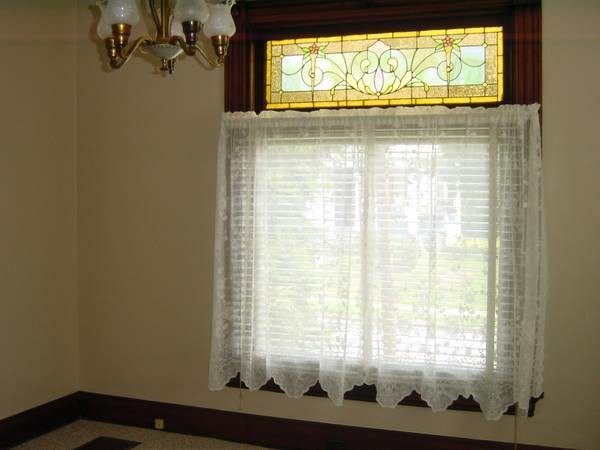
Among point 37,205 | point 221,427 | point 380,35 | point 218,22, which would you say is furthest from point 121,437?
point 380,35

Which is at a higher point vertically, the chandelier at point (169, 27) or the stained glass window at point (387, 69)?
the stained glass window at point (387, 69)

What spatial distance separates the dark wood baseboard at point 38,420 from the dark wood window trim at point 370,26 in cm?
117

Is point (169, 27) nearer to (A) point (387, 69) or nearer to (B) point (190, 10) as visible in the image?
(B) point (190, 10)

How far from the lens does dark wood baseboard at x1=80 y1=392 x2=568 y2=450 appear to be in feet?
11.3

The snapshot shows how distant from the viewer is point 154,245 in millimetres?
3934

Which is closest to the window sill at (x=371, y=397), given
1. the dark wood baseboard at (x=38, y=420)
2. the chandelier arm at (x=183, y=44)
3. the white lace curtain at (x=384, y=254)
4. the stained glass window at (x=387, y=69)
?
the white lace curtain at (x=384, y=254)

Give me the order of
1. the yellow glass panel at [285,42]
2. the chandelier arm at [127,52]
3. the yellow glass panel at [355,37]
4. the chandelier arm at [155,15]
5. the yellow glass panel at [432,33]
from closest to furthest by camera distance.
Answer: the chandelier arm at [127,52] < the chandelier arm at [155,15] < the yellow glass panel at [432,33] < the yellow glass panel at [355,37] < the yellow glass panel at [285,42]

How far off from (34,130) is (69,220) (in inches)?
25.3

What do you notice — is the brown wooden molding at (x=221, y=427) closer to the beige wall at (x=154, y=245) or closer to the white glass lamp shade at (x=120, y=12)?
the beige wall at (x=154, y=245)

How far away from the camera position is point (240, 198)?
360cm

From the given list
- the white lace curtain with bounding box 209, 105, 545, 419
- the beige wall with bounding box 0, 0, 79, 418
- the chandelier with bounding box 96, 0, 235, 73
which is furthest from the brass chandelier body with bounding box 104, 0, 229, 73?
the beige wall with bounding box 0, 0, 79, 418

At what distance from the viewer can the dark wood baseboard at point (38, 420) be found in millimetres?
3582

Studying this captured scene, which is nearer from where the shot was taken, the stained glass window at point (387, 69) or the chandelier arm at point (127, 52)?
the chandelier arm at point (127, 52)

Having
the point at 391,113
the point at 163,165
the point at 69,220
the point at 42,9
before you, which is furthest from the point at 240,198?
the point at 42,9
